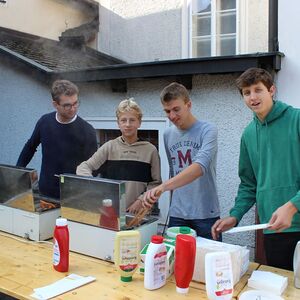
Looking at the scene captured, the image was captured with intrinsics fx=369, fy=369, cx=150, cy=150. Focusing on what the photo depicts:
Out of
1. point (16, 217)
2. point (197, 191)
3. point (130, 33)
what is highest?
point (130, 33)

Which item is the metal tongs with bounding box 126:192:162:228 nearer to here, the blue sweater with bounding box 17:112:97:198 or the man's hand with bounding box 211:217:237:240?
the man's hand with bounding box 211:217:237:240

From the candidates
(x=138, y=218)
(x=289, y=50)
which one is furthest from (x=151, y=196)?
(x=289, y=50)

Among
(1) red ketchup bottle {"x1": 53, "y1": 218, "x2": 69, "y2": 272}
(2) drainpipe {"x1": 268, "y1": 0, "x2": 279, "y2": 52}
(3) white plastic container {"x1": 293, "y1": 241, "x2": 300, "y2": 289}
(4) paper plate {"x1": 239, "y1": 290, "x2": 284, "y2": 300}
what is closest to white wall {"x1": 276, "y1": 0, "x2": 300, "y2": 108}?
(2) drainpipe {"x1": 268, "y1": 0, "x2": 279, "y2": 52}

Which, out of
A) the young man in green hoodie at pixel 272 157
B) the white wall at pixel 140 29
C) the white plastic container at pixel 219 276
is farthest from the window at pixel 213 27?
the white plastic container at pixel 219 276

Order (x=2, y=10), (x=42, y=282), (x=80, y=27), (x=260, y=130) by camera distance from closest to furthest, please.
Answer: (x=42, y=282), (x=260, y=130), (x=2, y=10), (x=80, y=27)

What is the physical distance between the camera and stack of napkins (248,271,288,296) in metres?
1.72

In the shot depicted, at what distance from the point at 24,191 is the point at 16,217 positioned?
21cm

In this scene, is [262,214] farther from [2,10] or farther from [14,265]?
[2,10]

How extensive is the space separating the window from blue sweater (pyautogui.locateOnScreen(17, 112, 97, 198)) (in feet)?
12.1

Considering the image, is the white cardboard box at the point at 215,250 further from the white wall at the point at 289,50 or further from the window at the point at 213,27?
the window at the point at 213,27

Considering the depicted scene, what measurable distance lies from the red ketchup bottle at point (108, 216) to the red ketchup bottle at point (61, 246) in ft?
0.75

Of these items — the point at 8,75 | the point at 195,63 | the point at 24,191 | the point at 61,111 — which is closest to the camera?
the point at 24,191

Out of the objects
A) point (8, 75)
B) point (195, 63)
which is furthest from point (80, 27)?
point (195, 63)

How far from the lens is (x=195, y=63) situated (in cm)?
381
